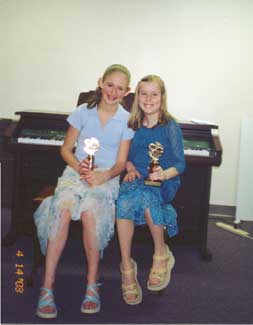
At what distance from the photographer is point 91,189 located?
7.34 feet

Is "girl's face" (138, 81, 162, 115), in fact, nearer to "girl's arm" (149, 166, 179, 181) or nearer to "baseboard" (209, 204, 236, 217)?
"girl's arm" (149, 166, 179, 181)

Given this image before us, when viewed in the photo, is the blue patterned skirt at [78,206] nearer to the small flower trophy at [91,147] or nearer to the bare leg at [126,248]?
the bare leg at [126,248]

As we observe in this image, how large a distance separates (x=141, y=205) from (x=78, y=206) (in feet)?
1.03

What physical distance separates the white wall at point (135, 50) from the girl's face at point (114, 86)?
5.90 ft

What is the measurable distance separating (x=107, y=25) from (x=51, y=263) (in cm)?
→ 249

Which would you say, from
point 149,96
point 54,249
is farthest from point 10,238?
point 149,96

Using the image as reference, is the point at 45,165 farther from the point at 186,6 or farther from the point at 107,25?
the point at 186,6

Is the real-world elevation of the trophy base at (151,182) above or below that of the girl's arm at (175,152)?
below

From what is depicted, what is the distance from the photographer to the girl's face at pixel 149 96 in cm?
224

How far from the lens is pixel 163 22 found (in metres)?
3.93

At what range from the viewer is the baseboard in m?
4.09

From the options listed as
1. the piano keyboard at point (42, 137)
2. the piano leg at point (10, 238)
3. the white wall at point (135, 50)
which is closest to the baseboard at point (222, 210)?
the white wall at point (135, 50)

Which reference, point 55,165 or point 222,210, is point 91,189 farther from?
point 222,210

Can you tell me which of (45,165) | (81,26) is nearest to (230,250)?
(45,165)
